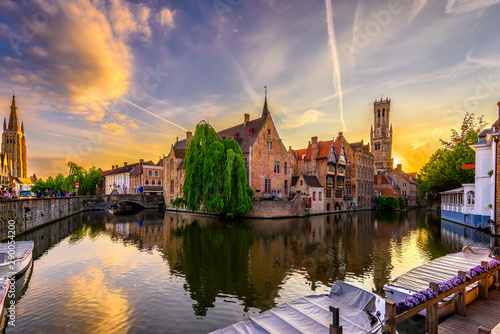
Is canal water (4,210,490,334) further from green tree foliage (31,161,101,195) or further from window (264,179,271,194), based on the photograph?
green tree foliage (31,161,101,195)

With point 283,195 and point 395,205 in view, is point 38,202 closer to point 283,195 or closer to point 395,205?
point 283,195

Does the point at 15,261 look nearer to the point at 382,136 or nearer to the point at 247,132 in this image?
the point at 247,132

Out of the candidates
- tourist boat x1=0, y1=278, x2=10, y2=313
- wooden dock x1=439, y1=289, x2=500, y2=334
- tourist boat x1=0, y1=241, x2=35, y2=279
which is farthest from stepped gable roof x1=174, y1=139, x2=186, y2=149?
wooden dock x1=439, y1=289, x2=500, y2=334

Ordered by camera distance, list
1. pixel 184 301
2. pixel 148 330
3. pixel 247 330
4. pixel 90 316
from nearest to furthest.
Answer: pixel 247 330 < pixel 148 330 < pixel 90 316 < pixel 184 301

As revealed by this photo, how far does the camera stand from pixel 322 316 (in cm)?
675

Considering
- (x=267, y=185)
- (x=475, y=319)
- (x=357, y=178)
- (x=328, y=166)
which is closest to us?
(x=475, y=319)

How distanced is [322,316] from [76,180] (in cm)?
8813

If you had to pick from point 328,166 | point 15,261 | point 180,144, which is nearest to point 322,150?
point 328,166

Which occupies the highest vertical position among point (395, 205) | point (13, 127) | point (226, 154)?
point (13, 127)

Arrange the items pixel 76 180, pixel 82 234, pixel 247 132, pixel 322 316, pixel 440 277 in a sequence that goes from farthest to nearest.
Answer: pixel 76 180, pixel 247 132, pixel 82 234, pixel 440 277, pixel 322 316

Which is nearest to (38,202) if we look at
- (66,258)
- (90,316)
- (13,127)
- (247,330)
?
(66,258)

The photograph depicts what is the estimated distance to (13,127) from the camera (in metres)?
98.6

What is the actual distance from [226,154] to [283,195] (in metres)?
16.3

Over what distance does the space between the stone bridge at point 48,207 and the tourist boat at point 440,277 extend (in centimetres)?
2531
